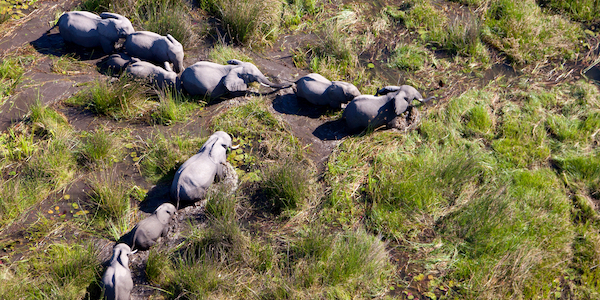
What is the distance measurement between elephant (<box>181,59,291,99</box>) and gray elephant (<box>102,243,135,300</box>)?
Result: 241 cm

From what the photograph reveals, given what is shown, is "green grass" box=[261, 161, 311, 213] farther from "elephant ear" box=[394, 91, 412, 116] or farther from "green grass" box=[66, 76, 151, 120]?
"green grass" box=[66, 76, 151, 120]

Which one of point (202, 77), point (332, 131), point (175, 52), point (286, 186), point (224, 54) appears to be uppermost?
point (175, 52)

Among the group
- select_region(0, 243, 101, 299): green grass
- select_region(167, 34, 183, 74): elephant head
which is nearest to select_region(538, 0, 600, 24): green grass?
select_region(167, 34, 183, 74): elephant head

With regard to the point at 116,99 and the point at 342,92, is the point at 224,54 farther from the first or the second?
the point at 342,92

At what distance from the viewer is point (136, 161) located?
16.0 feet

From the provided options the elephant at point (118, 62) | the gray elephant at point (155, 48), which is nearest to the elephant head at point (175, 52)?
the gray elephant at point (155, 48)

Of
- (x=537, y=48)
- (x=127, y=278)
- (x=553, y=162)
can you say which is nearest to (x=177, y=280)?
(x=127, y=278)

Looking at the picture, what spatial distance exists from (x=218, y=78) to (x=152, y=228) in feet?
7.29

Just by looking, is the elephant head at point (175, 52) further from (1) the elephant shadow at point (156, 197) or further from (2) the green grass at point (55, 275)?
(2) the green grass at point (55, 275)

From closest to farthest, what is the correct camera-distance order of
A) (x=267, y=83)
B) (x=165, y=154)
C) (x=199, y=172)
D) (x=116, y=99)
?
(x=199, y=172) < (x=165, y=154) < (x=116, y=99) < (x=267, y=83)

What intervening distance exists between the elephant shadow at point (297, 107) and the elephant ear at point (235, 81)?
0.47 m

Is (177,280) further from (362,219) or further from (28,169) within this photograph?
(28,169)

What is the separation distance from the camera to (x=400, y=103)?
5168 millimetres

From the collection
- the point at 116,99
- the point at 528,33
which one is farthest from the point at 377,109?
the point at 528,33
